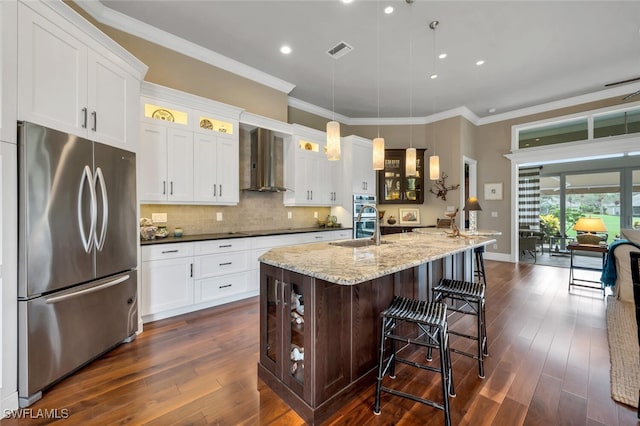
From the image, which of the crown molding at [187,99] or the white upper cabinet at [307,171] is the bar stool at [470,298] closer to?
the white upper cabinet at [307,171]

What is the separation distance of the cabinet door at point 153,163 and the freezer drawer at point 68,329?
1.00 meters

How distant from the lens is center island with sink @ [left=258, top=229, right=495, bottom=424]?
1480 millimetres

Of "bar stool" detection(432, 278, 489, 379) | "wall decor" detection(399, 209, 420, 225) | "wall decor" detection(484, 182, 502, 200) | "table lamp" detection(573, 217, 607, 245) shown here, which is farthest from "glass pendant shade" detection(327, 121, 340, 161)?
"wall decor" detection(484, 182, 502, 200)

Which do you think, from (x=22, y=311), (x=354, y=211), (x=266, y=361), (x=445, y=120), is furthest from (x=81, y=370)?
(x=445, y=120)

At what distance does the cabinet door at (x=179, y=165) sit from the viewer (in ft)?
10.4

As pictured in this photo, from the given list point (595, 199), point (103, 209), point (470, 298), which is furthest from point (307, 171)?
point (595, 199)

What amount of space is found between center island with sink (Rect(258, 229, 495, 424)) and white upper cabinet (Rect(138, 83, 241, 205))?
6.55 ft

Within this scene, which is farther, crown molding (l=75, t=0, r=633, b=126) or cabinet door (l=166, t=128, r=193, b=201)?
cabinet door (l=166, t=128, r=193, b=201)

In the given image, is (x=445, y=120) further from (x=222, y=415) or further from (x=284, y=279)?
(x=222, y=415)

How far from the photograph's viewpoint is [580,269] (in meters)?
5.11

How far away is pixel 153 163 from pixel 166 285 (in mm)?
1392

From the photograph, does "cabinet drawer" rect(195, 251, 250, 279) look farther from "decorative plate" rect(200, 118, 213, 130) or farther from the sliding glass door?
the sliding glass door

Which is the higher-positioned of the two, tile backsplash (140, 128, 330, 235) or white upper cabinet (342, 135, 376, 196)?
white upper cabinet (342, 135, 376, 196)

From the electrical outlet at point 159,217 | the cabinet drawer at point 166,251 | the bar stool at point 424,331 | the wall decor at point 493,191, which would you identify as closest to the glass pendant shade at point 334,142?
the bar stool at point 424,331
